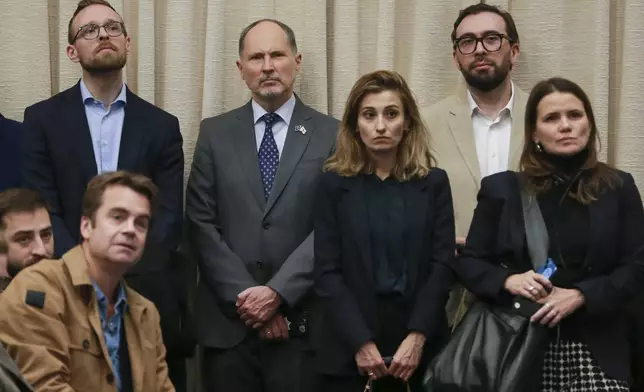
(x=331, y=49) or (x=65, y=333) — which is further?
(x=331, y=49)

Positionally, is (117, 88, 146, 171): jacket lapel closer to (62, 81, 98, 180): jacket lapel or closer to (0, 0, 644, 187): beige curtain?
(62, 81, 98, 180): jacket lapel

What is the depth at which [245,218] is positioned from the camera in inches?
147

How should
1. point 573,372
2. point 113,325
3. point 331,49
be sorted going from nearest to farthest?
point 113,325 → point 573,372 → point 331,49

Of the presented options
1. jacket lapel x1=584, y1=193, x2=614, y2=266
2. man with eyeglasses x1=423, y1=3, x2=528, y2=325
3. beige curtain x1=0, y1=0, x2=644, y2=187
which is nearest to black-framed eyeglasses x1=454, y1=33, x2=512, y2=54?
man with eyeglasses x1=423, y1=3, x2=528, y2=325

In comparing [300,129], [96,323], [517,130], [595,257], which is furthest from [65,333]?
[517,130]

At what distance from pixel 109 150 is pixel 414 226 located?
48.8 inches

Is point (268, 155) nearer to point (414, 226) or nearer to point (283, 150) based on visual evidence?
point (283, 150)

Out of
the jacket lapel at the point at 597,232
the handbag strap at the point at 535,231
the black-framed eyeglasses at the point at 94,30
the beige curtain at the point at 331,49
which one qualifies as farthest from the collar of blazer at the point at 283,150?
the jacket lapel at the point at 597,232

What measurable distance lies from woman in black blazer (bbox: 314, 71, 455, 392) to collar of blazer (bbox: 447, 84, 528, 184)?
1.29 ft

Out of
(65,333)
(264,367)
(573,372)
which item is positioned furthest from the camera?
(264,367)

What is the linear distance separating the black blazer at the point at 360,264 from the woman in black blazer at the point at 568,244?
0.10 metres

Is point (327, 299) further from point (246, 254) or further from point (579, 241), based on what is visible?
point (579, 241)

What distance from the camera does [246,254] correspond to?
3703 millimetres

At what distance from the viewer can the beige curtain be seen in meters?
4.21
